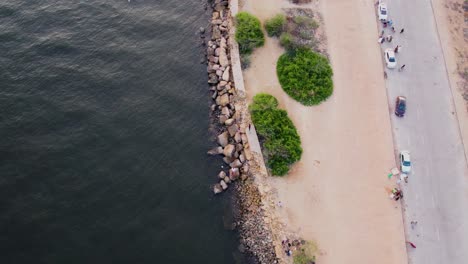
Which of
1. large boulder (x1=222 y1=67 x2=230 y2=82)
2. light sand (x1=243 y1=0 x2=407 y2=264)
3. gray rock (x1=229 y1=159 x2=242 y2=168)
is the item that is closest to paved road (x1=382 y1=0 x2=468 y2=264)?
light sand (x1=243 y1=0 x2=407 y2=264)

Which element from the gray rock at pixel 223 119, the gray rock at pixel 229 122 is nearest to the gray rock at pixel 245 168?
the gray rock at pixel 229 122

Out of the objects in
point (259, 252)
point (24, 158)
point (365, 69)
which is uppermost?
point (365, 69)

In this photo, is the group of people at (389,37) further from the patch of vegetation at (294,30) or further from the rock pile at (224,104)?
the rock pile at (224,104)

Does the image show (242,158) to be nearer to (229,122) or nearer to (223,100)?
(229,122)

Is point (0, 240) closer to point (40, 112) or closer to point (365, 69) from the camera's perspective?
point (40, 112)

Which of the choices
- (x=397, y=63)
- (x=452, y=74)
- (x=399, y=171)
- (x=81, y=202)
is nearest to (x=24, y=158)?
(x=81, y=202)
